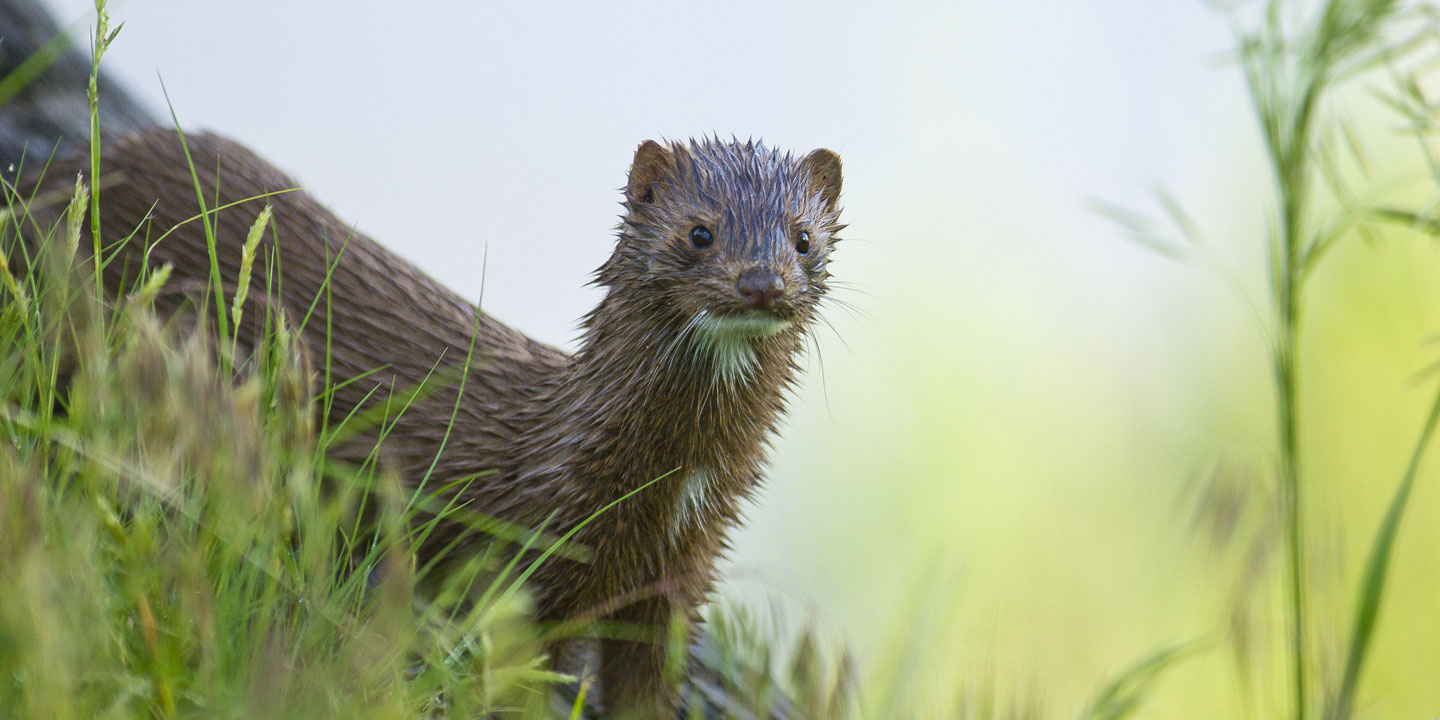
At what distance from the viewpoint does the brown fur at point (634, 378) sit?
2.79m

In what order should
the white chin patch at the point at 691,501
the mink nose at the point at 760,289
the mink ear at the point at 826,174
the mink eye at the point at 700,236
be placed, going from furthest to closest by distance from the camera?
1. the mink ear at the point at 826,174
2. the white chin patch at the point at 691,501
3. the mink eye at the point at 700,236
4. the mink nose at the point at 760,289

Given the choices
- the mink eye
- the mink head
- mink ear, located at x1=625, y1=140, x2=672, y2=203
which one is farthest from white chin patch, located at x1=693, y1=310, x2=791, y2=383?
mink ear, located at x1=625, y1=140, x2=672, y2=203

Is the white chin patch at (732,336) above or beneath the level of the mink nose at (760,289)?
beneath

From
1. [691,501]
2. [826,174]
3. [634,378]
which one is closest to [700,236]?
[634,378]

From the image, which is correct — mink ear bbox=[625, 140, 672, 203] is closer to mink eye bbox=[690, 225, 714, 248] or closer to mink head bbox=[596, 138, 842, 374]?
mink head bbox=[596, 138, 842, 374]

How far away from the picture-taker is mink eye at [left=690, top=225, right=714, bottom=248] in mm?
2781

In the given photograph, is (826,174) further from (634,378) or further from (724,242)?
(634,378)

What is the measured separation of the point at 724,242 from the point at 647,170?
355mm

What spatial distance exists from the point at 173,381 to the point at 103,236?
8.38ft

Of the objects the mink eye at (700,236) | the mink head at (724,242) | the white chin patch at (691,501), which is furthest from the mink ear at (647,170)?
Result: the white chin patch at (691,501)

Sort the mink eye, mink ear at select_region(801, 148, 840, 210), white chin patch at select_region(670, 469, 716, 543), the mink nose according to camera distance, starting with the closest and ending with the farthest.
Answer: the mink nose < the mink eye < white chin patch at select_region(670, 469, 716, 543) < mink ear at select_region(801, 148, 840, 210)

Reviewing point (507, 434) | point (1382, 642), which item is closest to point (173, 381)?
point (507, 434)

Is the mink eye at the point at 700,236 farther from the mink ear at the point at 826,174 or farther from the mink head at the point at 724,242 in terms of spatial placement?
the mink ear at the point at 826,174

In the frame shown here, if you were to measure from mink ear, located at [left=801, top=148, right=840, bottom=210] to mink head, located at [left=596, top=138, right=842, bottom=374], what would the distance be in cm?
2
